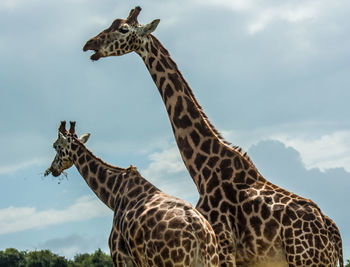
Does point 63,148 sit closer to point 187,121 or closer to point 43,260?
point 187,121

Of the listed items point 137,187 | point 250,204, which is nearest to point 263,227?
point 250,204

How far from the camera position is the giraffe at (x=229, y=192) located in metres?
12.6

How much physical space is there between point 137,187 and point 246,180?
7.92 feet

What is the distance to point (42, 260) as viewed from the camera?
42562mm

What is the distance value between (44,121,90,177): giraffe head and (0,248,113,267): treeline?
28281 mm

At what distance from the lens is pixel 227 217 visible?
13.0 m

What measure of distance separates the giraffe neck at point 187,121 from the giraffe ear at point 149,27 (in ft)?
0.71

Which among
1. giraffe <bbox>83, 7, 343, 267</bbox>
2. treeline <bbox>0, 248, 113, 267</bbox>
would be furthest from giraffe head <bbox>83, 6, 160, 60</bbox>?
treeline <bbox>0, 248, 113, 267</bbox>

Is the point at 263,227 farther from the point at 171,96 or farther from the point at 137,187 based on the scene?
the point at 171,96

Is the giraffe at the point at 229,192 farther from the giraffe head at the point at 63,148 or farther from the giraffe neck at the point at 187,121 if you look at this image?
the giraffe head at the point at 63,148

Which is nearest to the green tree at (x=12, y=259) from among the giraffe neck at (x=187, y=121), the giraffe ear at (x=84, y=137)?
the giraffe ear at (x=84, y=137)

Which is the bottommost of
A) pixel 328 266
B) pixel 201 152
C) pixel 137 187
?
pixel 328 266

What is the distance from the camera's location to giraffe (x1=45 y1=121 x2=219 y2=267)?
10.3 m

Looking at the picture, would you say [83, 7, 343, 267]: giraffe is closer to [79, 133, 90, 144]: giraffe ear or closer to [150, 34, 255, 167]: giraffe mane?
[150, 34, 255, 167]: giraffe mane
